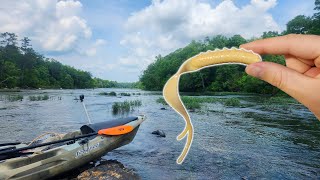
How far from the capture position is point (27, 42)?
12406 cm

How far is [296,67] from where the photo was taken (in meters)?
2.00

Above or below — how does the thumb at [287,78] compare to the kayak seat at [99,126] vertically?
above

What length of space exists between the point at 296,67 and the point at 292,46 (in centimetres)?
23

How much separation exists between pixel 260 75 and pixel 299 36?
33 centimetres

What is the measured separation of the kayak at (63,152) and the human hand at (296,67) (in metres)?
8.40

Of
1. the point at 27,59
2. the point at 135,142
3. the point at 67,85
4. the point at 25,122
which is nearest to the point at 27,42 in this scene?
the point at 27,59

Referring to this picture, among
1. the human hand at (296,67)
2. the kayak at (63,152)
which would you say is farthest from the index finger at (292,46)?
the kayak at (63,152)

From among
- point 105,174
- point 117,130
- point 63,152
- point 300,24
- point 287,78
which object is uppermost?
point 300,24

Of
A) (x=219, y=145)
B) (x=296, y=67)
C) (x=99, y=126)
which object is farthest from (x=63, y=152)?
(x=296, y=67)

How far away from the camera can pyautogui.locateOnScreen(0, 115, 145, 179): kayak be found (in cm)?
882

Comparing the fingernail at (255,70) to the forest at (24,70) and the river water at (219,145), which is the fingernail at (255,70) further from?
the forest at (24,70)

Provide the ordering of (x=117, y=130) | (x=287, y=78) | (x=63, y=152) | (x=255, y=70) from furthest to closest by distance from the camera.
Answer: (x=117, y=130) < (x=63, y=152) < (x=255, y=70) < (x=287, y=78)

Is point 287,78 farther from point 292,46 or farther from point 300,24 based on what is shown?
point 300,24

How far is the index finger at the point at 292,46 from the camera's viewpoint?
67.5 inches
